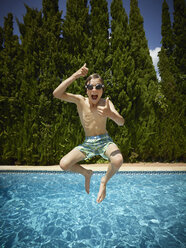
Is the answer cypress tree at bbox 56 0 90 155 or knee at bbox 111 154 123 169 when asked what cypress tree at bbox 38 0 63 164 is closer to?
cypress tree at bbox 56 0 90 155

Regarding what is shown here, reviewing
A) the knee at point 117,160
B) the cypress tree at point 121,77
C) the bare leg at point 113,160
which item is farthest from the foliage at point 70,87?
the knee at point 117,160

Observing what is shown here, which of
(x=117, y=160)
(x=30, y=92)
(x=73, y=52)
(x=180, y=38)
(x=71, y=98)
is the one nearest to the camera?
(x=117, y=160)

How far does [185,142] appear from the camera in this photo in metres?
7.81

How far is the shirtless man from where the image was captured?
2712 mm

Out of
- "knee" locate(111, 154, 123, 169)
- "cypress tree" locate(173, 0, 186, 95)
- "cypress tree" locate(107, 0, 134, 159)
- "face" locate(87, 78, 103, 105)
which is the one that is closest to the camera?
"knee" locate(111, 154, 123, 169)

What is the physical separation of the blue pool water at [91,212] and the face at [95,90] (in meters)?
2.63

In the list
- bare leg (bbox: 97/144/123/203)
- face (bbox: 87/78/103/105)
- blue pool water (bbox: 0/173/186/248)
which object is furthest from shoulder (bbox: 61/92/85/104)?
blue pool water (bbox: 0/173/186/248)

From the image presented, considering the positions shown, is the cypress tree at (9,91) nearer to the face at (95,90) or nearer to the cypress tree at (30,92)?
the cypress tree at (30,92)

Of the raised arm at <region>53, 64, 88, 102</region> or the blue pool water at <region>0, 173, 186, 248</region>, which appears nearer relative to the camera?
the raised arm at <region>53, 64, 88, 102</region>

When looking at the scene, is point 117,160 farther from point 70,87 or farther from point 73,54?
point 73,54

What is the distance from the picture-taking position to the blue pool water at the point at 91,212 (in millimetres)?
3160

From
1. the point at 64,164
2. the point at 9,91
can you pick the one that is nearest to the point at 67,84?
the point at 64,164

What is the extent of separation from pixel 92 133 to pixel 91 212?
2.40 meters

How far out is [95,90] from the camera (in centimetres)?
285
